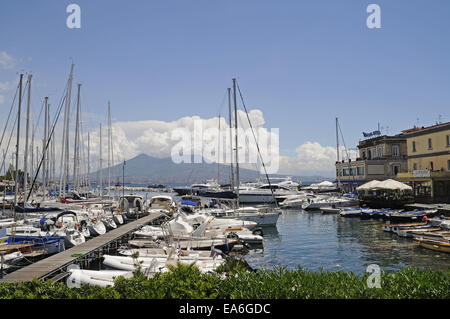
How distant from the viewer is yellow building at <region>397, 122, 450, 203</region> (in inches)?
1941

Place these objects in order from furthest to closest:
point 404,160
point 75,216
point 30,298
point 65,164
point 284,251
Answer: point 404,160 → point 65,164 → point 75,216 → point 284,251 → point 30,298

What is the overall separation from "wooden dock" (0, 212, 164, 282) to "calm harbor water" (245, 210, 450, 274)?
36.0 ft

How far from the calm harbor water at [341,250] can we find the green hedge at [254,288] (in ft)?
33.5

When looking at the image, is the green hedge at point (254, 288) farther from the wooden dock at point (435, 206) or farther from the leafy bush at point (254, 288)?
the wooden dock at point (435, 206)

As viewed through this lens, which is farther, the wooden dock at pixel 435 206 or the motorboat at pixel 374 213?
the motorboat at pixel 374 213

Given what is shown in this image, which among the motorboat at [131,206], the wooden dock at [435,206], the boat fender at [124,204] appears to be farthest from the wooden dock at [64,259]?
the wooden dock at [435,206]

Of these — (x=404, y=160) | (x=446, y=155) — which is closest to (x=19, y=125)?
(x=446, y=155)

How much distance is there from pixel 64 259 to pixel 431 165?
49.5 meters

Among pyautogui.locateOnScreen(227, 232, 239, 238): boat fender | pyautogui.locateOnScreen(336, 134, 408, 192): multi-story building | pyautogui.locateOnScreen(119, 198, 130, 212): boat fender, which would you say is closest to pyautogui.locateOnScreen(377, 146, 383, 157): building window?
pyautogui.locateOnScreen(336, 134, 408, 192): multi-story building

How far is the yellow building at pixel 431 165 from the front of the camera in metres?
49.3

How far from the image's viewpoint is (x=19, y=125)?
40812 mm

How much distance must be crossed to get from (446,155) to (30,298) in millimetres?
53507

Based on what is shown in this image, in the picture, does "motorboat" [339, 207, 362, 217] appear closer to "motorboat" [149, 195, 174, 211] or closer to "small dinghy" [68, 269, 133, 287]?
"motorboat" [149, 195, 174, 211]
